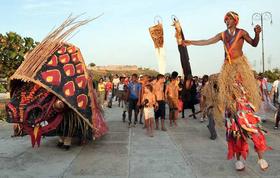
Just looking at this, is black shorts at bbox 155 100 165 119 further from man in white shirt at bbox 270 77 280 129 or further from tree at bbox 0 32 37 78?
tree at bbox 0 32 37 78

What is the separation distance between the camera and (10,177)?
5965 mm

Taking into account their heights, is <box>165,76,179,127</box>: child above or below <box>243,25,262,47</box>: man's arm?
below

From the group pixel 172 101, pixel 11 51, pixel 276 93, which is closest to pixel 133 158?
pixel 172 101

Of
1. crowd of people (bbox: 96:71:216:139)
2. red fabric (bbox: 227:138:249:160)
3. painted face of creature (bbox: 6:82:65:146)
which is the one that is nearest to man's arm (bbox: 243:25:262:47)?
red fabric (bbox: 227:138:249:160)

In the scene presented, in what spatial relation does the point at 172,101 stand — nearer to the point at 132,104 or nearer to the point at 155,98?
the point at 132,104

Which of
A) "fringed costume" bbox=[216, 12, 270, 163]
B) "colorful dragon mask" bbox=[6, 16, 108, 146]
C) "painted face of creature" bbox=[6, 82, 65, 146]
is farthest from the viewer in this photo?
"colorful dragon mask" bbox=[6, 16, 108, 146]

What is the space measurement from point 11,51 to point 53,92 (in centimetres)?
1848

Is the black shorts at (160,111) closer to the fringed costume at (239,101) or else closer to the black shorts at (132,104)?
the black shorts at (132,104)

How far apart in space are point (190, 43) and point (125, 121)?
701 cm

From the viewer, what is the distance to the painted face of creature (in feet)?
23.2

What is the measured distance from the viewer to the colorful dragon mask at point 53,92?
23.6ft

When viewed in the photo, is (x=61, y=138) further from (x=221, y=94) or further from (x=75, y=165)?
(x=221, y=94)

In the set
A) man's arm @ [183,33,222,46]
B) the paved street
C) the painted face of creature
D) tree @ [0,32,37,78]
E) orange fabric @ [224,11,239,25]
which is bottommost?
the paved street

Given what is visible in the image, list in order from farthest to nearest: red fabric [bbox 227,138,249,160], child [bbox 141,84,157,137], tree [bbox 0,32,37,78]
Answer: tree [bbox 0,32,37,78]
child [bbox 141,84,157,137]
red fabric [bbox 227,138,249,160]
